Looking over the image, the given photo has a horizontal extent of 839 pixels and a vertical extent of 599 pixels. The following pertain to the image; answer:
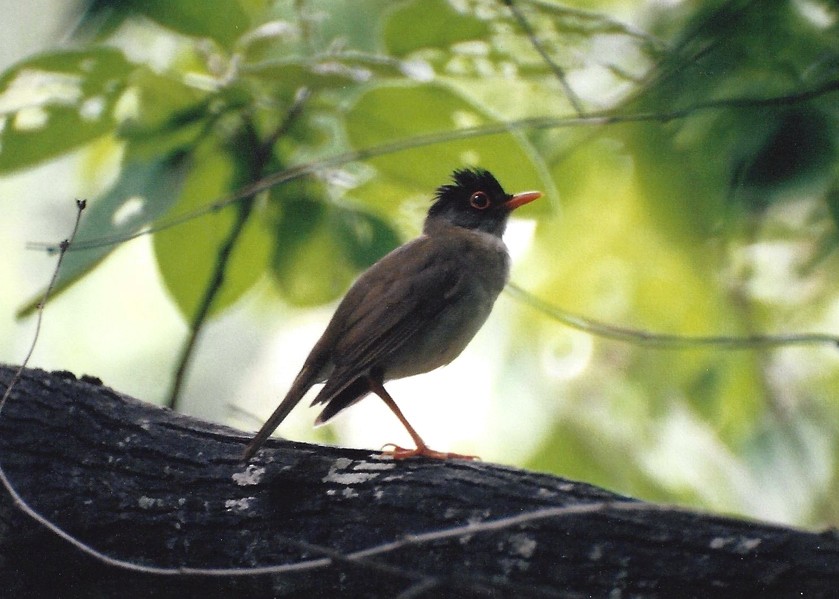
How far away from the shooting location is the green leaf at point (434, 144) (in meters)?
3.64

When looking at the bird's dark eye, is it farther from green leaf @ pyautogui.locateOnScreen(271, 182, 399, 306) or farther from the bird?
green leaf @ pyautogui.locateOnScreen(271, 182, 399, 306)

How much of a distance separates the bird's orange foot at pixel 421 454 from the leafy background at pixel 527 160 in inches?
38.8

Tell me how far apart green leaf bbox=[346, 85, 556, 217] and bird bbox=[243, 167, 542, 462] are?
0.09 m

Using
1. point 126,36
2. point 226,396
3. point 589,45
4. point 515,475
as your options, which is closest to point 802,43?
point 589,45

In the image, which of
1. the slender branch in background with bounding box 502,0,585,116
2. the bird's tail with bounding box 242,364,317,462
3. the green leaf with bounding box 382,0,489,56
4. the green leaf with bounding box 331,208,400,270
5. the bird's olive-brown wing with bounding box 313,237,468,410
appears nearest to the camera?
the bird's tail with bounding box 242,364,317,462

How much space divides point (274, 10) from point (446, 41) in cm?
74

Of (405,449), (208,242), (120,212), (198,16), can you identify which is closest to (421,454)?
(405,449)

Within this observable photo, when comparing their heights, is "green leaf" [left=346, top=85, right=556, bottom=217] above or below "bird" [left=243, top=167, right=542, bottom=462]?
above

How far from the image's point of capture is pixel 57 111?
3707 mm

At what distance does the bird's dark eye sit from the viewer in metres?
3.92

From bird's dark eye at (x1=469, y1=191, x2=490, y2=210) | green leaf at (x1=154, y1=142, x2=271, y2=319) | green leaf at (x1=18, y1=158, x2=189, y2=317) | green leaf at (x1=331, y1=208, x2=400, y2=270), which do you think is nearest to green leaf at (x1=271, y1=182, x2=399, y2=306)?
green leaf at (x1=331, y1=208, x2=400, y2=270)

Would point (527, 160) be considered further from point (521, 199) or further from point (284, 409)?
point (284, 409)

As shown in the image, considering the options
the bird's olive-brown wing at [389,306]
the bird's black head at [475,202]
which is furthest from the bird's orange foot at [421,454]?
the bird's black head at [475,202]

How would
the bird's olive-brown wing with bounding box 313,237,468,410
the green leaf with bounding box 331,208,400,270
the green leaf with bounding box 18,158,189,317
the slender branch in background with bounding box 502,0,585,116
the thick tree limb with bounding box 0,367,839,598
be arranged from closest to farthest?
the thick tree limb with bounding box 0,367,839,598, the bird's olive-brown wing with bounding box 313,237,468,410, the green leaf with bounding box 18,158,189,317, the slender branch in background with bounding box 502,0,585,116, the green leaf with bounding box 331,208,400,270
